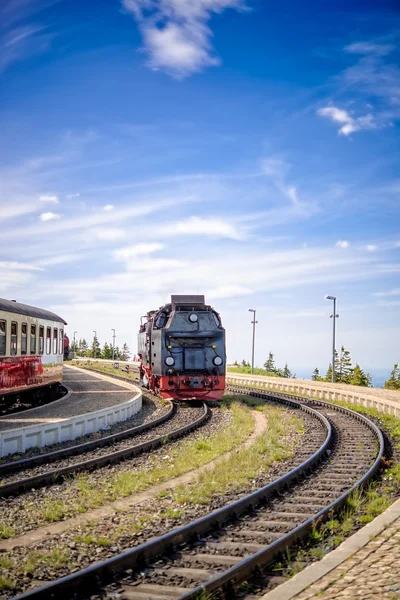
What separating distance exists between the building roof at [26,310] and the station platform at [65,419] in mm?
3337

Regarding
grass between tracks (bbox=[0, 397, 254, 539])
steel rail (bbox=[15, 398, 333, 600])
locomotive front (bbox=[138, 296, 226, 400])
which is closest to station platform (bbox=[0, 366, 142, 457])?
A: locomotive front (bbox=[138, 296, 226, 400])

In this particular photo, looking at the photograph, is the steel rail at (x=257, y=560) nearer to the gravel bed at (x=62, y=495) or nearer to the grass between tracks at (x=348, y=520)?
the grass between tracks at (x=348, y=520)

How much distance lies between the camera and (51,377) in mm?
24203

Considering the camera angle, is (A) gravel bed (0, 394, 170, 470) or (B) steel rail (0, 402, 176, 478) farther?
(A) gravel bed (0, 394, 170, 470)

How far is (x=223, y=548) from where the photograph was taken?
682 centimetres

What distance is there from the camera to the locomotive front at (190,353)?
2180cm

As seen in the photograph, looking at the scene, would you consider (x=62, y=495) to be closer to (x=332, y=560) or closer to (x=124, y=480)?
(x=124, y=480)

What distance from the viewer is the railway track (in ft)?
18.5

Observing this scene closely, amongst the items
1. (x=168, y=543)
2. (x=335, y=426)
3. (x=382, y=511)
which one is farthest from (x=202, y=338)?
(x=168, y=543)

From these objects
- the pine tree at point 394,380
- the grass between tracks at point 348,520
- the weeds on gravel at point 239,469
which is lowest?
the pine tree at point 394,380

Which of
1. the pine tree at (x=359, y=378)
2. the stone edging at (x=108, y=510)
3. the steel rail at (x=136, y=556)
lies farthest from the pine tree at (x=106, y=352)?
the steel rail at (x=136, y=556)

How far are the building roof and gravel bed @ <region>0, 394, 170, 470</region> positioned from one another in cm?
494

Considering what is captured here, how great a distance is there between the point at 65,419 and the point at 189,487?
6.52m

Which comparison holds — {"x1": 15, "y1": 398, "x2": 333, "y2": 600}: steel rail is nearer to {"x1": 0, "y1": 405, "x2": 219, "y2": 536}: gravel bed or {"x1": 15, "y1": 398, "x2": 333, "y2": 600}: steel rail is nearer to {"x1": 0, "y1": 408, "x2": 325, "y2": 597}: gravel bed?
{"x1": 0, "y1": 408, "x2": 325, "y2": 597}: gravel bed
